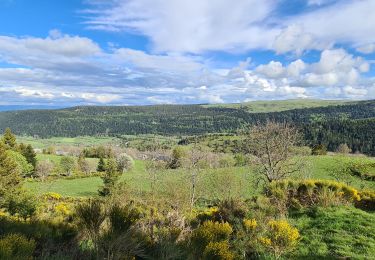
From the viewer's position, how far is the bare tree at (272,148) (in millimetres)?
29516

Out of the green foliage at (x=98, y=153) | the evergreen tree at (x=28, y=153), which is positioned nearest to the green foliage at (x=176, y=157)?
the green foliage at (x=98, y=153)

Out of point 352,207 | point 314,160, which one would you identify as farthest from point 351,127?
point 352,207

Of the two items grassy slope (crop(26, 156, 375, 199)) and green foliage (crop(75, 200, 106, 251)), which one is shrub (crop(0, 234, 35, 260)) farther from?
grassy slope (crop(26, 156, 375, 199))

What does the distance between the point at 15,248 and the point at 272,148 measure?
26.8m

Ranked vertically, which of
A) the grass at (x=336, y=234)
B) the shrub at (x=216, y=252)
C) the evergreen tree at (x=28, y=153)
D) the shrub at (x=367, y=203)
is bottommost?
the evergreen tree at (x=28, y=153)

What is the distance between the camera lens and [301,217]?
1431 centimetres

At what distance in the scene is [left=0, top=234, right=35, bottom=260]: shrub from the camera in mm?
4492

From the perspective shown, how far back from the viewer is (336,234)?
1208 cm

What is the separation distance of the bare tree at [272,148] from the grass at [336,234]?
14471 millimetres

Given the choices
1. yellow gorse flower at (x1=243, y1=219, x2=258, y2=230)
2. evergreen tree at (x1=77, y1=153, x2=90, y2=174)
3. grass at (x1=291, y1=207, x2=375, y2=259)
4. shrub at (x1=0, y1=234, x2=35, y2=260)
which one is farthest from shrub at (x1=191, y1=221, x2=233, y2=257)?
evergreen tree at (x1=77, y1=153, x2=90, y2=174)

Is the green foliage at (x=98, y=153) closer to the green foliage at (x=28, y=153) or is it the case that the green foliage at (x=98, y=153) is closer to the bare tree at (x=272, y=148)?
the green foliage at (x=28, y=153)

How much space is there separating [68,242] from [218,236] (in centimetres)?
411

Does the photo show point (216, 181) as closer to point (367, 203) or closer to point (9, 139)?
point (367, 203)

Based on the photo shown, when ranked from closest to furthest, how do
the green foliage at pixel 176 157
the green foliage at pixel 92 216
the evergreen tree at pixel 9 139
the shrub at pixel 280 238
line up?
the green foliage at pixel 92 216
the shrub at pixel 280 238
the evergreen tree at pixel 9 139
the green foliage at pixel 176 157
